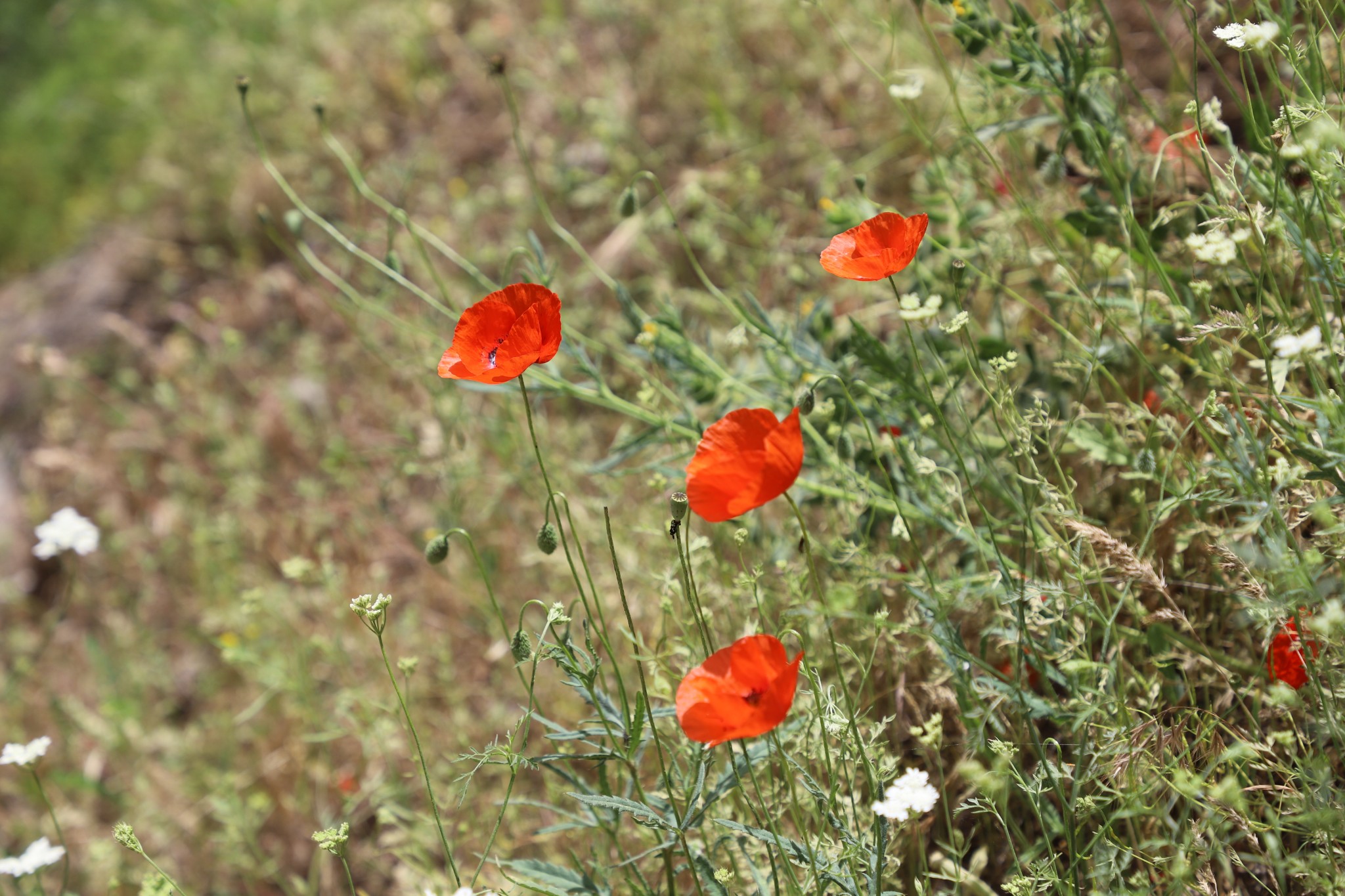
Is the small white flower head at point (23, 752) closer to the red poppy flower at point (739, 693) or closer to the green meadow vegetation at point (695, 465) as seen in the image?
the green meadow vegetation at point (695, 465)

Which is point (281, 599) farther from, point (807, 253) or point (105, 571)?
point (807, 253)

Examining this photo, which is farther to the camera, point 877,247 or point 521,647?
point 877,247

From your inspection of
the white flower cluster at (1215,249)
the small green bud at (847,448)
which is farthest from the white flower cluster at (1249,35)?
the small green bud at (847,448)

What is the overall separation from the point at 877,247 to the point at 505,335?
0.52 metres

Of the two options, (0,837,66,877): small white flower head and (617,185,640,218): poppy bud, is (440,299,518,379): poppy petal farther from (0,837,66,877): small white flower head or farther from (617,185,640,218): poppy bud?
(0,837,66,877): small white flower head

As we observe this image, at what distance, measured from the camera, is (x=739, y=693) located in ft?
3.68

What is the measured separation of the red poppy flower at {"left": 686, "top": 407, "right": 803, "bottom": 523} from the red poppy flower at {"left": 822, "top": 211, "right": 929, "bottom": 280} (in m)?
0.22

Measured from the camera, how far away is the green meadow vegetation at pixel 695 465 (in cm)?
127

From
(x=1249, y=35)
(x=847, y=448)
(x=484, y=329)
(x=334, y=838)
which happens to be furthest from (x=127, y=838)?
(x=1249, y=35)

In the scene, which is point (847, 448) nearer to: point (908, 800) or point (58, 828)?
point (908, 800)

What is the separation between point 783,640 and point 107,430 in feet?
9.75

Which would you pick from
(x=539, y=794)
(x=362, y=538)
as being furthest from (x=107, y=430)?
(x=539, y=794)

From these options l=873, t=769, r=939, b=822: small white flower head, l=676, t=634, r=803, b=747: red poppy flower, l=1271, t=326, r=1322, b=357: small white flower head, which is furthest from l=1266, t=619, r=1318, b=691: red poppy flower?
l=676, t=634, r=803, b=747: red poppy flower

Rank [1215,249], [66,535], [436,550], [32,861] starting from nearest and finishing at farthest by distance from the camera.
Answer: [1215,249] → [436,550] → [32,861] → [66,535]
